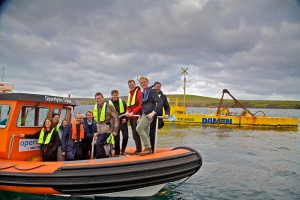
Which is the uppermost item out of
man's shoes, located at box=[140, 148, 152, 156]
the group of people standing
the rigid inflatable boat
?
the group of people standing

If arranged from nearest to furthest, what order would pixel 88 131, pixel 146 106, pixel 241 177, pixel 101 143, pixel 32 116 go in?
pixel 146 106 → pixel 101 143 → pixel 88 131 → pixel 32 116 → pixel 241 177

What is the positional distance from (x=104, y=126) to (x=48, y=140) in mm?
1385

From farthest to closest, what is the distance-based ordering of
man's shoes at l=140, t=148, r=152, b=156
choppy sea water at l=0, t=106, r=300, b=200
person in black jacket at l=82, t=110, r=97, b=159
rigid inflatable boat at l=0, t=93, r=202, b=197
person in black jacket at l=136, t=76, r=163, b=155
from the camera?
choppy sea water at l=0, t=106, r=300, b=200
person in black jacket at l=82, t=110, r=97, b=159
man's shoes at l=140, t=148, r=152, b=156
person in black jacket at l=136, t=76, r=163, b=155
rigid inflatable boat at l=0, t=93, r=202, b=197

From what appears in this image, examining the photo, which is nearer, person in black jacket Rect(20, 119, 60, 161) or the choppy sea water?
person in black jacket Rect(20, 119, 60, 161)

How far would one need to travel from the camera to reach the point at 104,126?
6168 mm

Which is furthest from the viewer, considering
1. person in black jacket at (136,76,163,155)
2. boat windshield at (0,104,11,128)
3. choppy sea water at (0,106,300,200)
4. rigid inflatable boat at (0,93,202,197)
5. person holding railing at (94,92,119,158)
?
choppy sea water at (0,106,300,200)

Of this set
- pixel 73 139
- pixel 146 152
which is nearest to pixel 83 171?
pixel 73 139

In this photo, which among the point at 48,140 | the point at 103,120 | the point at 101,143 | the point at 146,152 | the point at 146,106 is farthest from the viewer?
the point at 48,140

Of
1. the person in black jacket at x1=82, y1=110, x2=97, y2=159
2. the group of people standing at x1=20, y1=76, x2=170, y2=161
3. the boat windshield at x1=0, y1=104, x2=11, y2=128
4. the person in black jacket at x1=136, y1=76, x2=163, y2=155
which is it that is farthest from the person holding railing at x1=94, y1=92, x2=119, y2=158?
the boat windshield at x1=0, y1=104, x2=11, y2=128

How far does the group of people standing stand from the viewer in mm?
5770

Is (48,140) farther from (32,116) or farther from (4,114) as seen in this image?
A: (4,114)

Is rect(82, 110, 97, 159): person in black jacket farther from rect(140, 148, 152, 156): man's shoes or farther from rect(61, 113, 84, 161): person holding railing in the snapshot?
rect(140, 148, 152, 156): man's shoes

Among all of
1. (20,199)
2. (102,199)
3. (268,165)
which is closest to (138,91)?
(102,199)

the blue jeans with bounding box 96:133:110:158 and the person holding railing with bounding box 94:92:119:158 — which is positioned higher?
the person holding railing with bounding box 94:92:119:158
